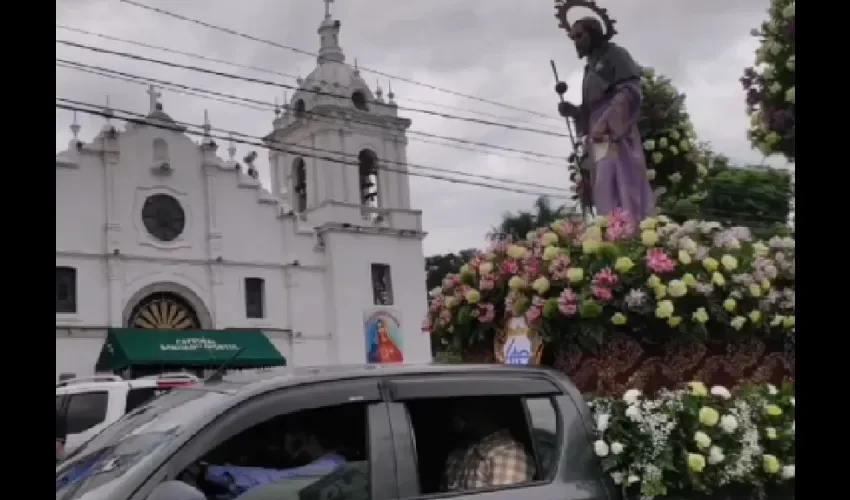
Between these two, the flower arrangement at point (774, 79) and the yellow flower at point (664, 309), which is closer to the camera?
the yellow flower at point (664, 309)

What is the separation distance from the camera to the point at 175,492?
3.04 m

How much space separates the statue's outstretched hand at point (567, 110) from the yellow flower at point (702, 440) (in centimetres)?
331

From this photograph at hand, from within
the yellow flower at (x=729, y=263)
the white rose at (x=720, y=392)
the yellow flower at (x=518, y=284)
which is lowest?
the white rose at (x=720, y=392)

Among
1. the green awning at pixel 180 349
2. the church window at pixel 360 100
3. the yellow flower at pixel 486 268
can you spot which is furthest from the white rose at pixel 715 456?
the church window at pixel 360 100

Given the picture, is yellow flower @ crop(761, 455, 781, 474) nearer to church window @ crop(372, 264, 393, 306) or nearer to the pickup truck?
the pickup truck

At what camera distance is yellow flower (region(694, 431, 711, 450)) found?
392 cm

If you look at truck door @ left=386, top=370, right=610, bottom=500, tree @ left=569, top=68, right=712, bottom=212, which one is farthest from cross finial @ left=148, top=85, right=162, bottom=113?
truck door @ left=386, top=370, right=610, bottom=500

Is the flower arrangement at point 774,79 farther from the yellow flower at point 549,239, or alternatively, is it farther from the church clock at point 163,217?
the church clock at point 163,217

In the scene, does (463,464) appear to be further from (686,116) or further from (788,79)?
A: (686,116)

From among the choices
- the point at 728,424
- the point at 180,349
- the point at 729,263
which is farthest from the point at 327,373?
the point at 180,349

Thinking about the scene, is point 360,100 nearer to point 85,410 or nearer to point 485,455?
point 85,410

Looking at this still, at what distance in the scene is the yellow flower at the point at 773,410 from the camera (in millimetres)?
4086
